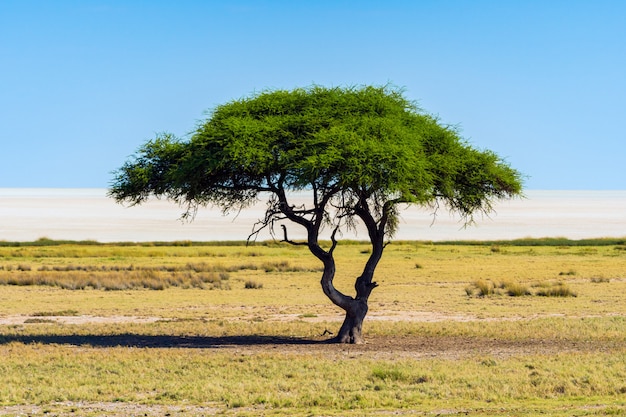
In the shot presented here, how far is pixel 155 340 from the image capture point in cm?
2802

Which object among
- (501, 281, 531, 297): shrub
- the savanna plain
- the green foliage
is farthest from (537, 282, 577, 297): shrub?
the green foliage

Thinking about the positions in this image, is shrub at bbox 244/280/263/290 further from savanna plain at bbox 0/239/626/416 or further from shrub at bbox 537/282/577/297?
shrub at bbox 537/282/577/297

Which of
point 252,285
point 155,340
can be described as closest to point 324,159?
point 155,340

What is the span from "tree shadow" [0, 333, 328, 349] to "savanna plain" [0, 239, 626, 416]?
0.06 m

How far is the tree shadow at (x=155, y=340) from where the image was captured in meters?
26.9

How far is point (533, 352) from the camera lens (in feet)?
81.6

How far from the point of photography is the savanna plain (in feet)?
59.4

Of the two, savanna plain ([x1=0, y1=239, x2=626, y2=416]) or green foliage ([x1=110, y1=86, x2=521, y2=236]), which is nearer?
savanna plain ([x1=0, y1=239, x2=626, y2=416])

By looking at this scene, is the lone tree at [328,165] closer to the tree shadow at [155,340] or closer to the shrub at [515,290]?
the tree shadow at [155,340]

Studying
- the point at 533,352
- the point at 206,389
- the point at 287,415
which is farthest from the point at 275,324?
the point at 287,415

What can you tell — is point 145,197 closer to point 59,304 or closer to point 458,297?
point 59,304

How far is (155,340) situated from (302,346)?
177 inches

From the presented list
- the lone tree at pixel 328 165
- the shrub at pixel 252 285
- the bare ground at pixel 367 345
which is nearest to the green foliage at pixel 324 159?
the lone tree at pixel 328 165

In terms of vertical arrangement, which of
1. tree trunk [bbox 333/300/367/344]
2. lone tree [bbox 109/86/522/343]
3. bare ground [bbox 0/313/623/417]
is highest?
lone tree [bbox 109/86/522/343]
